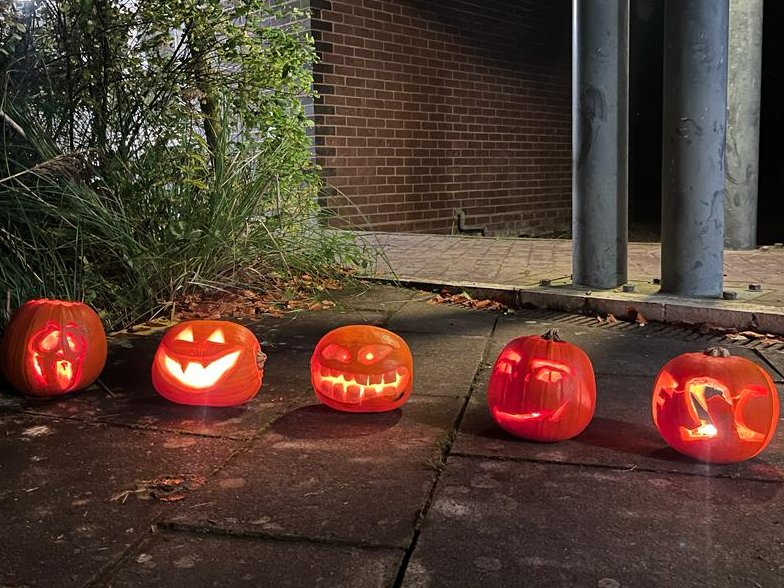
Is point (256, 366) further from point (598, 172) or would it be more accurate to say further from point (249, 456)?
point (598, 172)

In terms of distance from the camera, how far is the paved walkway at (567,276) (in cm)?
407

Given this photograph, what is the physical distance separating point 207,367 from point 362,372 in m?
0.58

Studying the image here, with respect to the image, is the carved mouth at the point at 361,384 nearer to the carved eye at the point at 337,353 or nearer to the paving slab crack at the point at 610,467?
the carved eye at the point at 337,353

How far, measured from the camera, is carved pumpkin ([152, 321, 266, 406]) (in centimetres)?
274

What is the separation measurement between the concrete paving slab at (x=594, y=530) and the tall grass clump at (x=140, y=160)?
2.62 m

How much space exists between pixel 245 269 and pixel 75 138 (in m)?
1.26

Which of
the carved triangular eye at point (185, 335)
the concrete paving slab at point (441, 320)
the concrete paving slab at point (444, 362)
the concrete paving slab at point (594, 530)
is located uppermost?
the carved triangular eye at point (185, 335)

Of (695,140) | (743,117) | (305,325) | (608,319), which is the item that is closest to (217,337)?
(305,325)

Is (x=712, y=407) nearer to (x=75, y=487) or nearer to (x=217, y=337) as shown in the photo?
(x=217, y=337)

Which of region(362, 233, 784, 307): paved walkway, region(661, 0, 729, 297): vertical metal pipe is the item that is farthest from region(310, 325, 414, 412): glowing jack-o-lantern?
region(362, 233, 784, 307): paved walkway

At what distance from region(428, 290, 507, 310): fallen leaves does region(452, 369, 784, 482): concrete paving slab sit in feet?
6.28

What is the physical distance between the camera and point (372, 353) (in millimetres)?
2686

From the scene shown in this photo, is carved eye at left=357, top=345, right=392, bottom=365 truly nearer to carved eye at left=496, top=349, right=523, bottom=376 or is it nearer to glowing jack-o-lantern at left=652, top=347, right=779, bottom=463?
carved eye at left=496, top=349, right=523, bottom=376

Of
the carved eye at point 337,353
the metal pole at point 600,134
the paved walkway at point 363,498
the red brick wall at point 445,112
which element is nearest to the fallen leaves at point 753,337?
the metal pole at point 600,134
